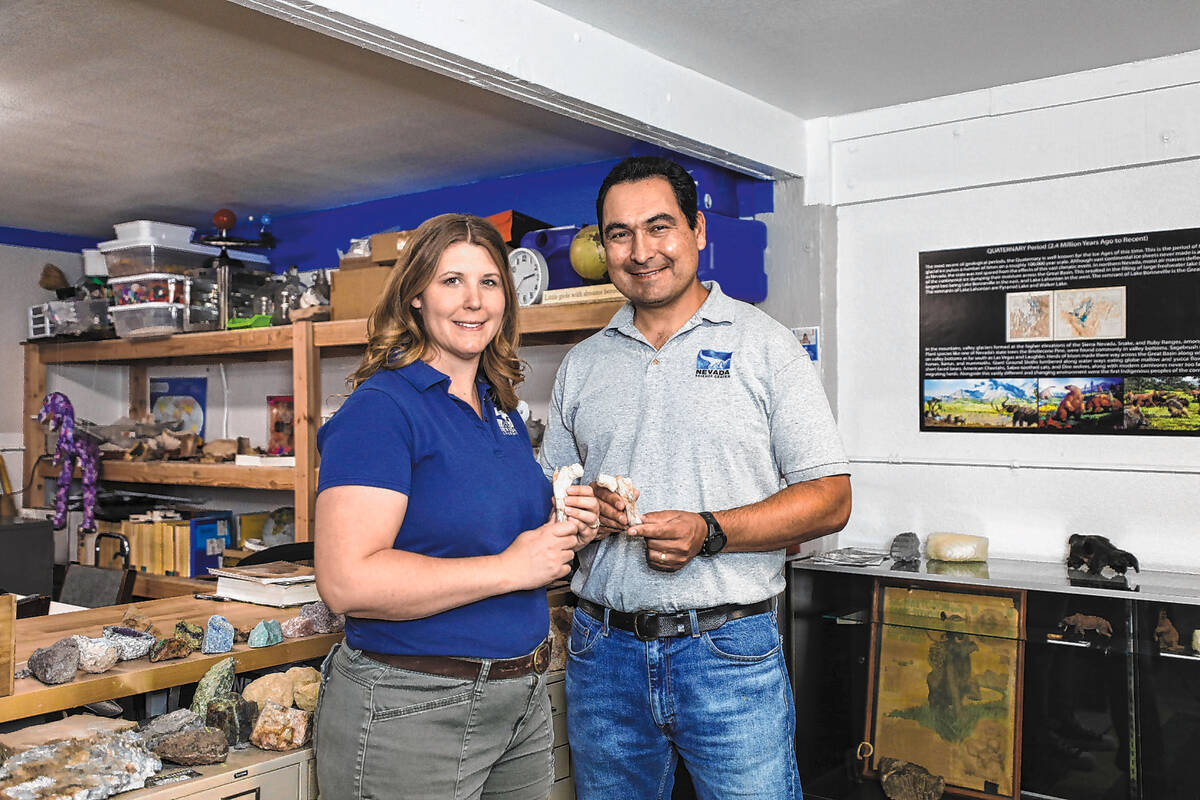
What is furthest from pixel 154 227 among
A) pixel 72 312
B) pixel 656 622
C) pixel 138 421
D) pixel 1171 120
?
pixel 1171 120

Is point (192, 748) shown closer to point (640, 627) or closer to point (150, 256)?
point (640, 627)

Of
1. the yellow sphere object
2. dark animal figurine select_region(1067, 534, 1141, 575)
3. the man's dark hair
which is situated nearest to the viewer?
the man's dark hair

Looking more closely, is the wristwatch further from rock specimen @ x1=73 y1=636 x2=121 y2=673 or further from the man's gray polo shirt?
rock specimen @ x1=73 y1=636 x2=121 y2=673

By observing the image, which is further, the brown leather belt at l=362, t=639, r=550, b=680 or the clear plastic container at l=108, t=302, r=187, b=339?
the clear plastic container at l=108, t=302, r=187, b=339

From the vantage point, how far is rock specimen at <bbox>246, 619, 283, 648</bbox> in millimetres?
2355

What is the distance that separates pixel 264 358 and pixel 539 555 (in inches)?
166

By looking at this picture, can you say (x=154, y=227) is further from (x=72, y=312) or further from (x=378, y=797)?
(x=378, y=797)

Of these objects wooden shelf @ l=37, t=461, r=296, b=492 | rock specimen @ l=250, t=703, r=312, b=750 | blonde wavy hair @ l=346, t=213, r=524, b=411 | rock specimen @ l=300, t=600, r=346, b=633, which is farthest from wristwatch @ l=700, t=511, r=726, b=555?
wooden shelf @ l=37, t=461, r=296, b=492

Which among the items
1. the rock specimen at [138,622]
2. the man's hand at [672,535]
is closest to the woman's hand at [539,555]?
the man's hand at [672,535]

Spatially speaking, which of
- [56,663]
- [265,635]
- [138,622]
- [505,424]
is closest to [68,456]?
[138,622]

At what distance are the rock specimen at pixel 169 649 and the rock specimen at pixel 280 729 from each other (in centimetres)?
33

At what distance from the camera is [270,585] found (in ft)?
9.09

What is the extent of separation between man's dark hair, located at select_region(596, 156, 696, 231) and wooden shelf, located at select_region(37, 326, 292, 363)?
2.79 m

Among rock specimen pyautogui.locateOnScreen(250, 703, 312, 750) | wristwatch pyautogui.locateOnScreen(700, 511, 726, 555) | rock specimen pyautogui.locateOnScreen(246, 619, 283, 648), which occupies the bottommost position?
rock specimen pyautogui.locateOnScreen(250, 703, 312, 750)
